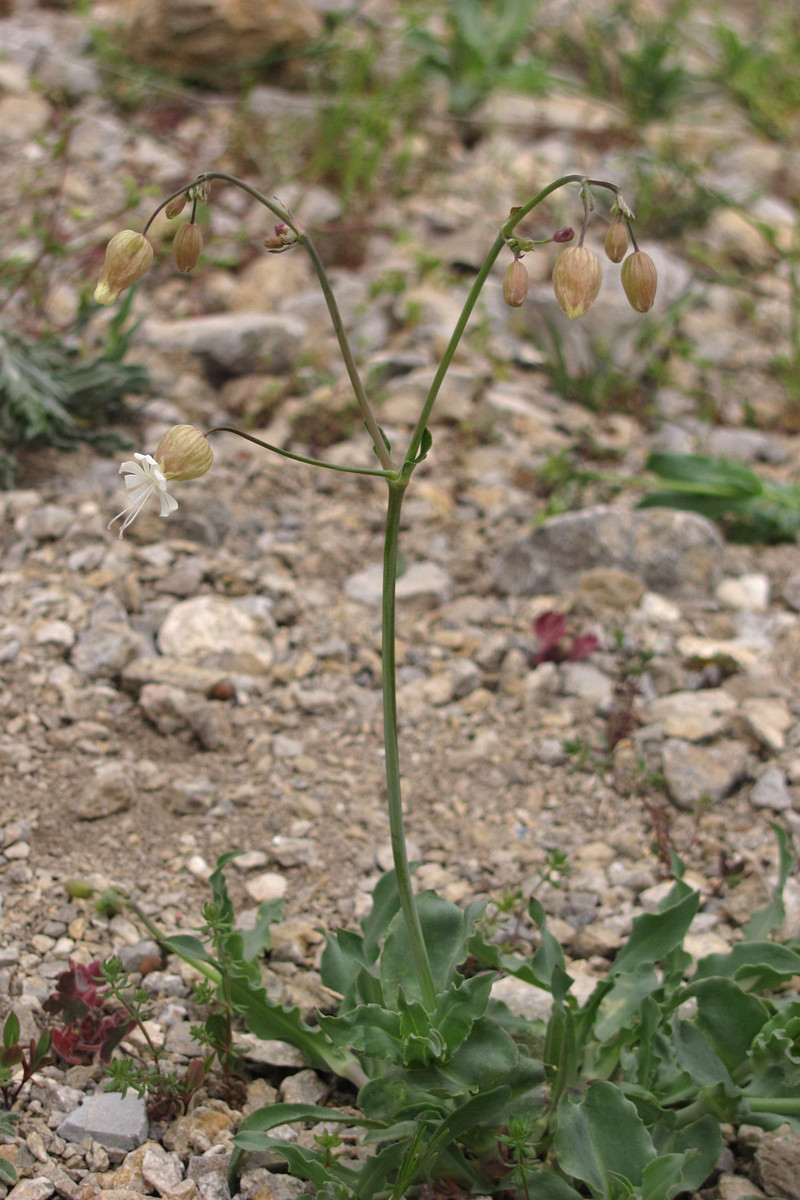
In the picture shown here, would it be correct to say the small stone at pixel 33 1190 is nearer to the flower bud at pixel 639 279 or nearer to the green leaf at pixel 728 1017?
the green leaf at pixel 728 1017

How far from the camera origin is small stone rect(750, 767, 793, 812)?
2.58m

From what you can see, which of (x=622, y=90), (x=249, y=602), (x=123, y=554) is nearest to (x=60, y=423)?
(x=123, y=554)

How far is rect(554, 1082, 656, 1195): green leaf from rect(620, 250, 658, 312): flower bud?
1.16 meters

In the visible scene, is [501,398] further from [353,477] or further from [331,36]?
[331,36]

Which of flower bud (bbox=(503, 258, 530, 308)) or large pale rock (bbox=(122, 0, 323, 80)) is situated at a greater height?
flower bud (bbox=(503, 258, 530, 308))

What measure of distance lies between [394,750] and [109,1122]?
789mm

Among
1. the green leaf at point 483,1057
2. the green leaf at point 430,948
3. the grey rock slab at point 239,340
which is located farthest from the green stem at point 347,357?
the grey rock slab at point 239,340

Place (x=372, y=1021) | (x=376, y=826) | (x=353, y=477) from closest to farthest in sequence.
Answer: (x=372, y=1021) → (x=376, y=826) → (x=353, y=477)

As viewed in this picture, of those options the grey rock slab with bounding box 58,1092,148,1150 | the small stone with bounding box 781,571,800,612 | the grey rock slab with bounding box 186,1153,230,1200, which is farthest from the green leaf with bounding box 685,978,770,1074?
the small stone with bounding box 781,571,800,612

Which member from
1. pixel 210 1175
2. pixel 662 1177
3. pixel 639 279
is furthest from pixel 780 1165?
pixel 639 279

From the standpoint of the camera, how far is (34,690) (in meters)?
2.62

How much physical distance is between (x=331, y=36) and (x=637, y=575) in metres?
3.41

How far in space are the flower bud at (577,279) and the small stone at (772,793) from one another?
4.97ft

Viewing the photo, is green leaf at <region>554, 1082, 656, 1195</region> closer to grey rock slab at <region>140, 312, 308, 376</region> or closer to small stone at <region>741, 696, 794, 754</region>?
small stone at <region>741, 696, 794, 754</region>
